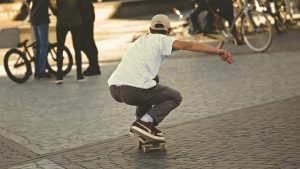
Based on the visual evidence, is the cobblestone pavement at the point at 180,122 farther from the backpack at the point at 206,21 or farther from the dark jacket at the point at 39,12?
the backpack at the point at 206,21

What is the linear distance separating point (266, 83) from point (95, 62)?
3211mm

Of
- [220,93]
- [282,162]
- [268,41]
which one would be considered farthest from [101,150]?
[268,41]

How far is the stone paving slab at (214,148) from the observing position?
619cm

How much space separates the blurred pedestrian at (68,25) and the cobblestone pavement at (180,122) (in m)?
0.31

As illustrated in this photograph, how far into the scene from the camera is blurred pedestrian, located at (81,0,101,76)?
39.8 ft

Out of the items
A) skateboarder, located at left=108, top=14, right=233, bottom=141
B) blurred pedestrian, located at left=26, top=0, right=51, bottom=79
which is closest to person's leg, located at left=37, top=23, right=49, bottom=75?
blurred pedestrian, located at left=26, top=0, right=51, bottom=79

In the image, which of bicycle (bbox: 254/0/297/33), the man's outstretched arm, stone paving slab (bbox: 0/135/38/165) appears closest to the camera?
the man's outstretched arm

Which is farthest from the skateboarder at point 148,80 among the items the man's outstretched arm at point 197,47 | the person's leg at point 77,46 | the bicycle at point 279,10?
the bicycle at point 279,10

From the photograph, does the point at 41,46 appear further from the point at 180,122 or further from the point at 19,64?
the point at 180,122

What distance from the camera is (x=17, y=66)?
471 inches

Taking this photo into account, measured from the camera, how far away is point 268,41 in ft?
45.1

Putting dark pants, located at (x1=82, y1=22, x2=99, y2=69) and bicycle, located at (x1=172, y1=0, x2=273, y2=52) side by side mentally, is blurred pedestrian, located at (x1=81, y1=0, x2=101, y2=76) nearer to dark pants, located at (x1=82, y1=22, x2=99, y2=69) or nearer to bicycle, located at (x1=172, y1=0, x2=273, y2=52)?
dark pants, located at (x1=82, y1=22, x2=99, y2=69)

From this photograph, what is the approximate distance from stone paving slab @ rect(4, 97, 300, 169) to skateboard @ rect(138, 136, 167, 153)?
0.07 m

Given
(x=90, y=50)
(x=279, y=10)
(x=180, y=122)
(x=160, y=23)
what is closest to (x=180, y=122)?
(x=180, y=122)
